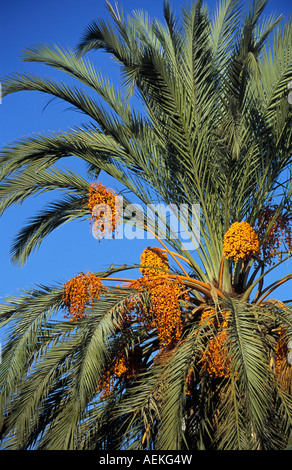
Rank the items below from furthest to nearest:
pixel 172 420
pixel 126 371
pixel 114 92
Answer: pixel 114 92, pixel 126 371, pixel 172 420

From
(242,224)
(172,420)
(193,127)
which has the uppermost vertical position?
(193,127)

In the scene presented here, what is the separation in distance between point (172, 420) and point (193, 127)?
12.7 feet

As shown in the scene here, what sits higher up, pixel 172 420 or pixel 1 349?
pixel 1 349

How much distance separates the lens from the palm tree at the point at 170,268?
6.87m

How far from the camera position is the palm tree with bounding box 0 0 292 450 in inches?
270

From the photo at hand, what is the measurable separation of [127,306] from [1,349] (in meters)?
1.63

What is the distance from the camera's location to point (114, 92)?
31.5 ft

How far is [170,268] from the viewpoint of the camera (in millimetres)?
8203

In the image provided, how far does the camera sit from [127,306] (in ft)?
23.4

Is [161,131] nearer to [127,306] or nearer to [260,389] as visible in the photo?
[127,306]
